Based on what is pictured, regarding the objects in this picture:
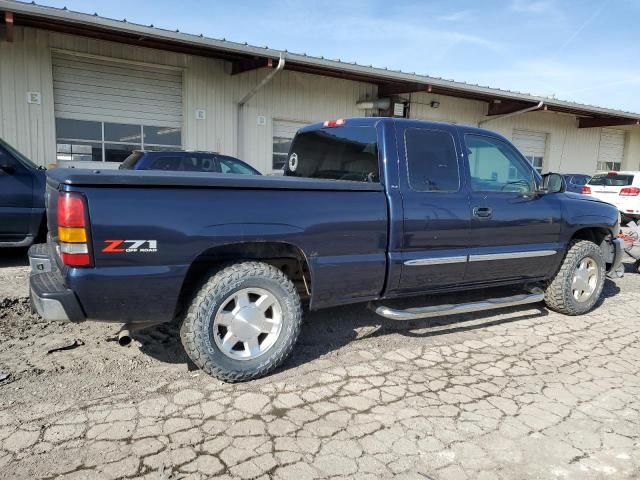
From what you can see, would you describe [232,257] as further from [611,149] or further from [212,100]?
[611,149]

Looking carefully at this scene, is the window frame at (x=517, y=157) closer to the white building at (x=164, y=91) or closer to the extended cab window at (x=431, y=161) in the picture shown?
the extended cab window at (x=431, y=161)

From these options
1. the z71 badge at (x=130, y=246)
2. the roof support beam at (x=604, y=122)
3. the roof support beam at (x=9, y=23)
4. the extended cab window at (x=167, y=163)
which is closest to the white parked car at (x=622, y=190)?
the roof support beam at (x=604, y=122)

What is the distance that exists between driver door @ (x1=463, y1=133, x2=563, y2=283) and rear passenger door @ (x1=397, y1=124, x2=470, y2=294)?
15cm

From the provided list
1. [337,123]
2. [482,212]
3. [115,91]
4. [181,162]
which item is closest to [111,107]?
[115,91]

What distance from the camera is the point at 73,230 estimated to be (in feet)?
9.38

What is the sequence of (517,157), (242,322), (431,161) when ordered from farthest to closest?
(517,157) → (431,161) → (242,322)

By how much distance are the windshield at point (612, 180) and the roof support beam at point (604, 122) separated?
6.50 metres

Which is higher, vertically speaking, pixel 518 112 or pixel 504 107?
pixel 504 107

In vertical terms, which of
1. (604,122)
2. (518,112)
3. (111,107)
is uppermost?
(604,122)

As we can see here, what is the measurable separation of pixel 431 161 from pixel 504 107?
14.5 meters

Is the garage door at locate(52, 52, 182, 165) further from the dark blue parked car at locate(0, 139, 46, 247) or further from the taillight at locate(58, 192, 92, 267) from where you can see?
the taillight at locate(58, 192, 92, 267)

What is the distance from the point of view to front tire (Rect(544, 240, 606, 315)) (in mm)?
5219

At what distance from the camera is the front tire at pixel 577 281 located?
522cm

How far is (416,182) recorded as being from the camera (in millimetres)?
4059
